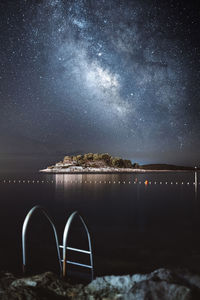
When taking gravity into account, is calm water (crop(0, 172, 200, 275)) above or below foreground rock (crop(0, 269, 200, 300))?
below

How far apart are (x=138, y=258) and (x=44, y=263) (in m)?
4.73

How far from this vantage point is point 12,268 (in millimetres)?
11383

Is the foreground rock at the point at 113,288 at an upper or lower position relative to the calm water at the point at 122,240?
upper

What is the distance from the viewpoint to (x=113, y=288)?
737 cm

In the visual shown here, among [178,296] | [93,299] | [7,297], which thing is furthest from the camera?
[93,299]

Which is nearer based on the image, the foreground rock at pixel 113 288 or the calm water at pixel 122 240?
the foreground rock at pixel 113 288

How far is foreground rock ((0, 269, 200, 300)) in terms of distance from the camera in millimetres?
6004

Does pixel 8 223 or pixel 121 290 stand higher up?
pixel 121 290

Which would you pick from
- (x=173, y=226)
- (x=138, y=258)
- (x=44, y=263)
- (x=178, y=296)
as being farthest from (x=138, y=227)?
(x=178, y=296)

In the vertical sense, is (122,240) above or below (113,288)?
below

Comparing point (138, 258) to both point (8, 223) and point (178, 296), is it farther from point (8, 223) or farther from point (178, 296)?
point (8, 223)

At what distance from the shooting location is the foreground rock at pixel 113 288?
6.00 metres

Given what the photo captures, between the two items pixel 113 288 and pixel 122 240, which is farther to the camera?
pixel 122 240

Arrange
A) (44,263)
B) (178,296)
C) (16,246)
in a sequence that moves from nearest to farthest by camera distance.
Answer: (178,296) < (44,263) < (16,246)
